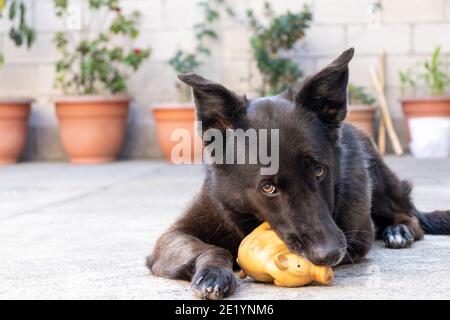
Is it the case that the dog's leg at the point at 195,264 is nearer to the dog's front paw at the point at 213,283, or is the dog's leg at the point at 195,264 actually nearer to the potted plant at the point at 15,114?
the dog's front paw at the point at 213,283

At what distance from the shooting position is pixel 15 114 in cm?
771

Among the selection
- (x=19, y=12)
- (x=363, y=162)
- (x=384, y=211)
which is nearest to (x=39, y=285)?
(x=363, y=162)

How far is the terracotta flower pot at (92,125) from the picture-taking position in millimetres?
7523

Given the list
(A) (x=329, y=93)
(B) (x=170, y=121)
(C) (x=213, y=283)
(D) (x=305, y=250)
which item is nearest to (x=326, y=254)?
(D) (x=305, y=250)

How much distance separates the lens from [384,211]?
10.8 ft

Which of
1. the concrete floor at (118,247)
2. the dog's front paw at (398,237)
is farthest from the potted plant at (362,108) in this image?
the dog's front paw at (398,237)

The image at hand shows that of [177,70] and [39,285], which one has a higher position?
[177,70]

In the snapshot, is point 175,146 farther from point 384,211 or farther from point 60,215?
point 384,211

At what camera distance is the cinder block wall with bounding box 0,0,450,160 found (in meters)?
7.81

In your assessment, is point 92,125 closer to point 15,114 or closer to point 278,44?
point 15,114

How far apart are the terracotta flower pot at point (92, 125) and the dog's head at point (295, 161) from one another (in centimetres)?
507

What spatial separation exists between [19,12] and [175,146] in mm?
2420

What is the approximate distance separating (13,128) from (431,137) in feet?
13.9

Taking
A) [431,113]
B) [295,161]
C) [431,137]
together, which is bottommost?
[431,137]
